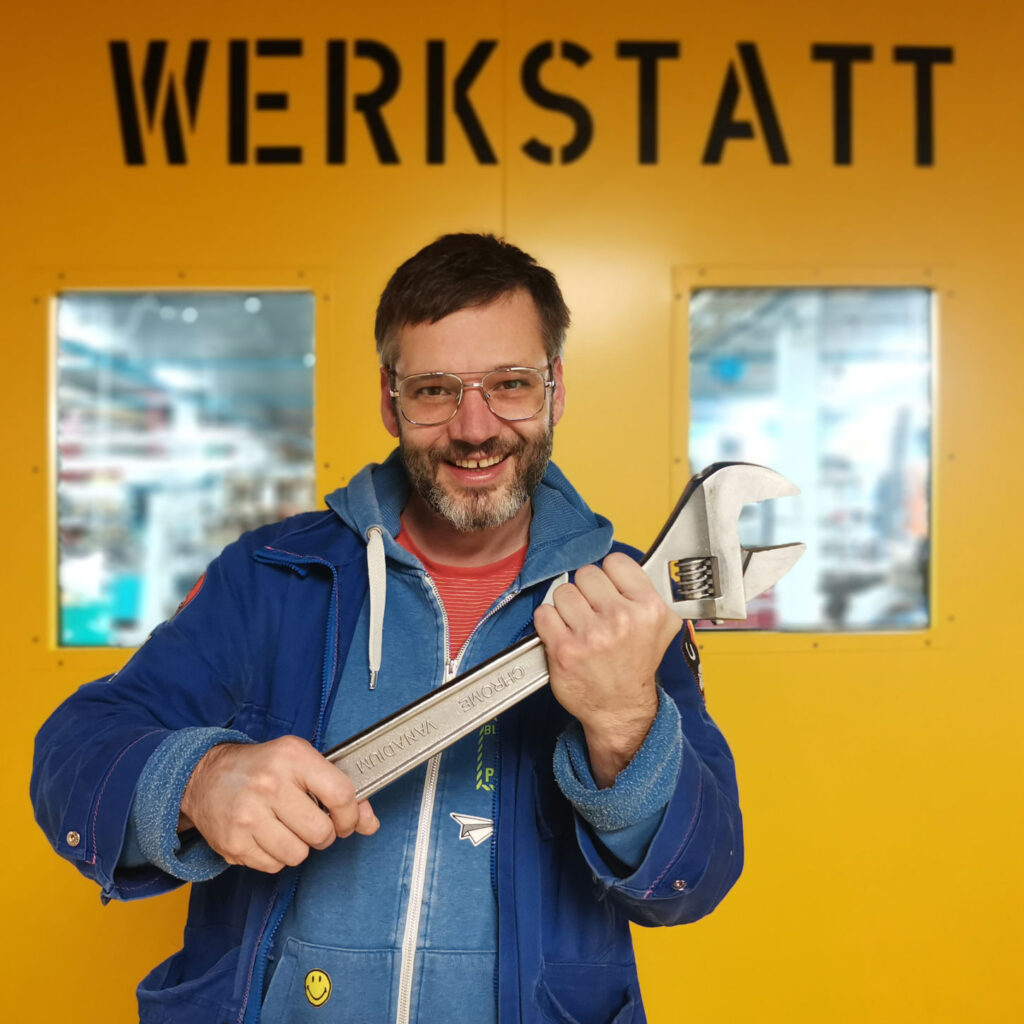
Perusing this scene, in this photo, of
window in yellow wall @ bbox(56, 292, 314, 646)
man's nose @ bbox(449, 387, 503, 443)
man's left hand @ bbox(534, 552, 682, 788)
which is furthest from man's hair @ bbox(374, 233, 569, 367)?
window in yellow wall @ bbox(56, 292, 314, 646)

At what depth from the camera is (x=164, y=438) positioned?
7.70 feet

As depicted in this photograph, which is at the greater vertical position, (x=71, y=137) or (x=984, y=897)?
(x=71, y=137)

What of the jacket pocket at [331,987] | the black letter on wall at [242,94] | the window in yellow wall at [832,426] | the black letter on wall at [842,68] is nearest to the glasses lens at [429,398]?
Result: the jacket pocket at [331,987]

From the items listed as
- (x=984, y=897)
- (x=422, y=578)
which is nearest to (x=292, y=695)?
(x=422, y=578)

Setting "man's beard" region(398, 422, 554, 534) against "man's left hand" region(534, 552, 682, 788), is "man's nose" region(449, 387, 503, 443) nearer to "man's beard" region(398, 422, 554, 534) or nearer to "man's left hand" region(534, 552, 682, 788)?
"man's beard" region(398, 422, 554, 534)

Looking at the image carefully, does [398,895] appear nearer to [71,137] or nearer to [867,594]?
[867,594]

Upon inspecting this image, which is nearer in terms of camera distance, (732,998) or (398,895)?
(398,895)

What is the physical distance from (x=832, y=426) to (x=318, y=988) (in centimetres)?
182

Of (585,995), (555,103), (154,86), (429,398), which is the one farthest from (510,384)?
(154,86)

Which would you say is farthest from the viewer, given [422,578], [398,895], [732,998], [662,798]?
[732,998]

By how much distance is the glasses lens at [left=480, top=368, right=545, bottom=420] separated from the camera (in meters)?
1.36

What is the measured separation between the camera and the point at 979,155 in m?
2.31

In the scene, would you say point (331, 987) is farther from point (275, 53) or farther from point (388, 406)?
point (275, 53)

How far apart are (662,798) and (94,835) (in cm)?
67
